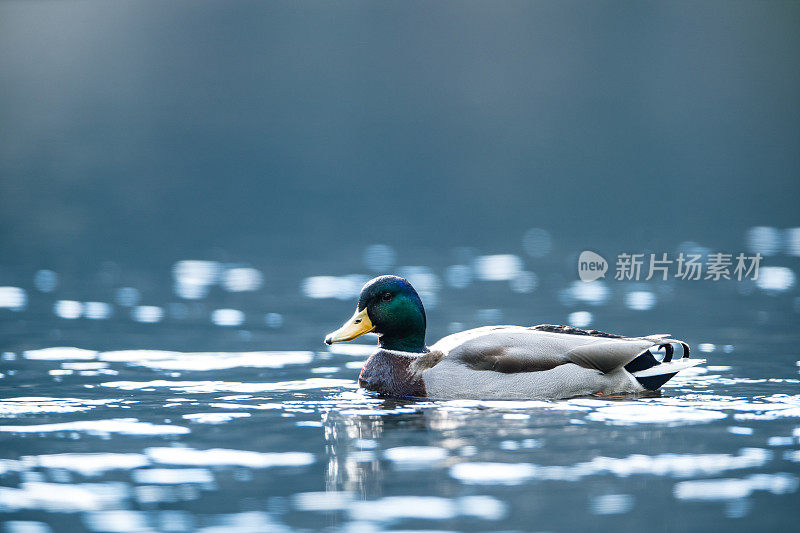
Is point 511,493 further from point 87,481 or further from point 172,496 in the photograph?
point 87,481

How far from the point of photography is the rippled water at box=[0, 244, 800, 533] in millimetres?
6613

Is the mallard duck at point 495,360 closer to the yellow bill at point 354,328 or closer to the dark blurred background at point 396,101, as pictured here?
the yellow bill at point 354,328

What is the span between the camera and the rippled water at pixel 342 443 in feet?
21.7

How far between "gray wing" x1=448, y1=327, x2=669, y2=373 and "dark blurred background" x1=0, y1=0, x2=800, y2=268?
18.3 meters

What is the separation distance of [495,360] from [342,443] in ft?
5.95

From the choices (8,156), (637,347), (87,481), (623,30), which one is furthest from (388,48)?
(87,481)

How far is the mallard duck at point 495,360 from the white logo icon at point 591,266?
7.28 m

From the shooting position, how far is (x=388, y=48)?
38.2 metres

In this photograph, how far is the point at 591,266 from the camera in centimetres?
1822

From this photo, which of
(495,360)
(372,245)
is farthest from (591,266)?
(495,360)

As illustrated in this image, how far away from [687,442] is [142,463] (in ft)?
11.1
